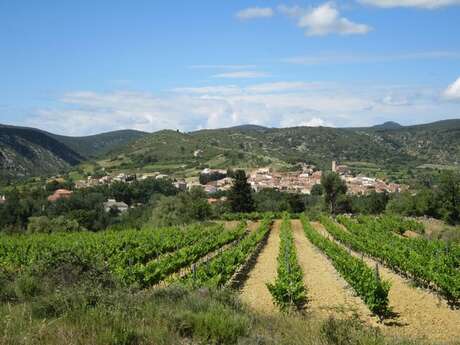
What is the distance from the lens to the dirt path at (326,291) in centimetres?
1558

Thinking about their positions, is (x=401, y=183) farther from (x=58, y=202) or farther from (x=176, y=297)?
(x=176, y=297)

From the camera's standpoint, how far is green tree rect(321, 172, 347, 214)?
206ft

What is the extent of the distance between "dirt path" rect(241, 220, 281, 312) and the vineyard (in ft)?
0.14

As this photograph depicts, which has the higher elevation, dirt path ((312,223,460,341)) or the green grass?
the green grass

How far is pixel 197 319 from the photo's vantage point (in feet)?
19.5

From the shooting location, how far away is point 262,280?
2227 centimetres

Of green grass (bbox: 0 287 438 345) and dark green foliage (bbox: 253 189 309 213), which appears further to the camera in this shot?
dark green foliage (bbox: 253 189 309 213)

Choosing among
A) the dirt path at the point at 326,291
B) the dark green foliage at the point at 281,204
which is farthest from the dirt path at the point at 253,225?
the dirt path at the point at 326,291

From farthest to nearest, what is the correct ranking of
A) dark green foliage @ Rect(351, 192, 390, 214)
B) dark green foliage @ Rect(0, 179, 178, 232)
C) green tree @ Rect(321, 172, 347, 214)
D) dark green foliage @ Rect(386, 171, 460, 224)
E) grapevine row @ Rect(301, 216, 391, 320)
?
dark green foliage @ Rect(351, 192, 390, 214) → dark green foliage @ Rect(0, 179, 178, 232) → green tree @ Rect(321, 172, 347, 214) → dark green foliage @ Rect(386, 171, 460, 224) → grapevine row @ Rect(301, 216, 391, 320)

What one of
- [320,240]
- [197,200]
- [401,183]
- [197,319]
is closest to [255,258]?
[320,240]

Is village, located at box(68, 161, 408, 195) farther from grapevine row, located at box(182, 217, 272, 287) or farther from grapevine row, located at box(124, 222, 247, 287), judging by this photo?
grapevine row, located at box(182, 217, 272, 287)

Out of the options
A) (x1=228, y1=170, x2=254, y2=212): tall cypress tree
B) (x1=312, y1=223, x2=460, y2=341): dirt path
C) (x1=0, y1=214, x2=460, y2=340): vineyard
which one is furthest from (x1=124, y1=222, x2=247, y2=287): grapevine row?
(x1=228, y1=170, x2=254, y2=212): tall cypress tree

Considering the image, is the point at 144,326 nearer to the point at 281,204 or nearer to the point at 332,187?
the point at 332,187

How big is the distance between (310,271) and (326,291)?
525cm
